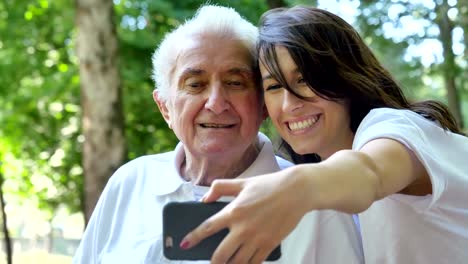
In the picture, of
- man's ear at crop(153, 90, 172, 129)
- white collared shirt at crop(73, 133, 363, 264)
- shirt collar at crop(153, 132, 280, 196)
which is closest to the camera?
white collared shirt at crop(73, 133, 363, 264)

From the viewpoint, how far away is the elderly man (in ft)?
6.77

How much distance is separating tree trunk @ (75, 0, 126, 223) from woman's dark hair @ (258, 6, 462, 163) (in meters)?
2.72

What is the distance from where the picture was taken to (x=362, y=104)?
1.80 metres

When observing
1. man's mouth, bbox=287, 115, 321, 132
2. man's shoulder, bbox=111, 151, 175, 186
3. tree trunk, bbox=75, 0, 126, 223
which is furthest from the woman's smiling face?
tree trunk, bbox=75, 0, 126, 223

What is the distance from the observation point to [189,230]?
1006 mm

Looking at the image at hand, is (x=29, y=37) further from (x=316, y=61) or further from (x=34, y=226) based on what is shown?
(x=34, y=226)

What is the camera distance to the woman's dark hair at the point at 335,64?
1740 mm

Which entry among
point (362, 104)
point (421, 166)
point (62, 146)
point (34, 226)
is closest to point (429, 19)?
point (62, 146)

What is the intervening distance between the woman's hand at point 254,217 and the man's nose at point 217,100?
107 centimetres

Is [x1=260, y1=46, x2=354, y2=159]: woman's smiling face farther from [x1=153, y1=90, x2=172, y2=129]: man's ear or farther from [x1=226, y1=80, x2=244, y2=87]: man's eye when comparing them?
[x1=153, y1=90, x2=172, y2=129]: man's ear

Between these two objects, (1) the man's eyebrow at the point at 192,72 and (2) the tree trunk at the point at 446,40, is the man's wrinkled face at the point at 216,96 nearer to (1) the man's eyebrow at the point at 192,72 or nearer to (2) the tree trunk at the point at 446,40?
(1) the man's eyebrow at the point at 192,72

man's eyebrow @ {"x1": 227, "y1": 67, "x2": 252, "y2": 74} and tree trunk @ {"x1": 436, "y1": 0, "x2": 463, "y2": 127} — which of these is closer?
man's eyebrow @ {"x1": 227, "y1": 67, "x2": 252, "y2": 74}

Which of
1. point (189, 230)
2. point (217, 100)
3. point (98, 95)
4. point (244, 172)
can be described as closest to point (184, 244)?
point (189, 230)

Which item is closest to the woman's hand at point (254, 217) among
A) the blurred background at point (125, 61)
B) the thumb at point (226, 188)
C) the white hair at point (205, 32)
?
the thumb at point (226, 188)
